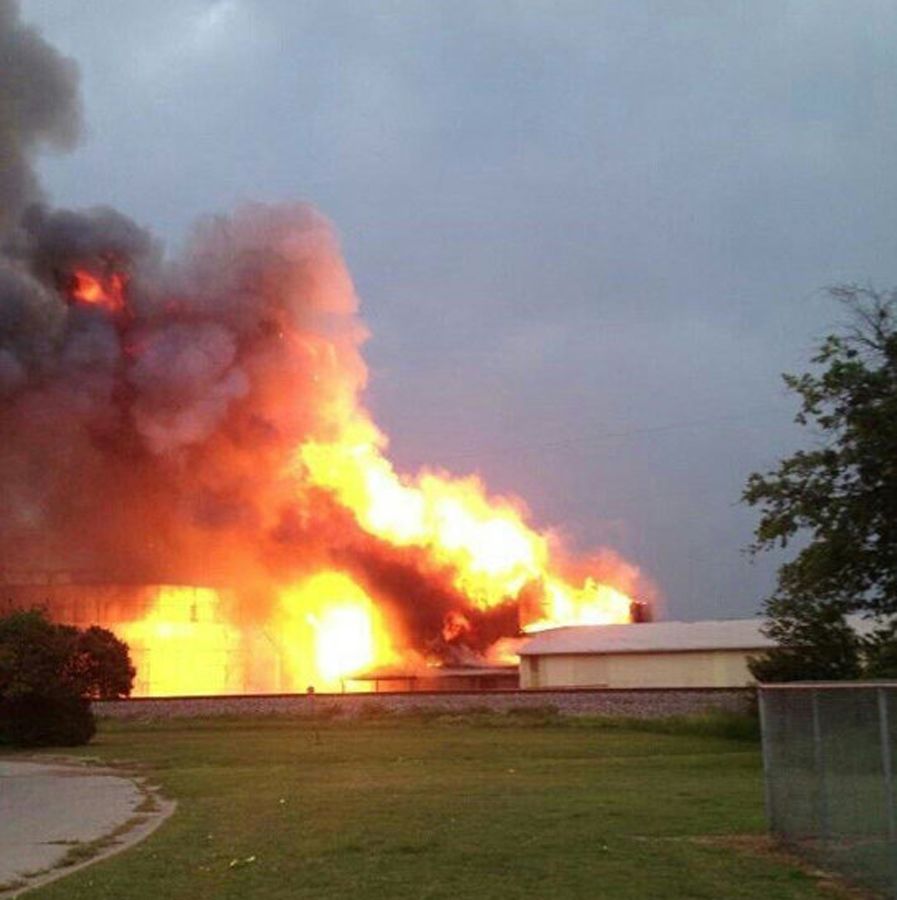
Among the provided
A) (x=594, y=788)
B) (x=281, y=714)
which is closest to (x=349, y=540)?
(x=281, y=714)

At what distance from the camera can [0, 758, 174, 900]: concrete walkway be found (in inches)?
565

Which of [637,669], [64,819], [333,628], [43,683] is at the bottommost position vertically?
[64,819]

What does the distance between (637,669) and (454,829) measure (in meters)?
46.3

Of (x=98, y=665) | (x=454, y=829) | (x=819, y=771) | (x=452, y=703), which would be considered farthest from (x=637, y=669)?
(x=819, y=771)

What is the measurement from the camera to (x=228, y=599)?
71.9 meters

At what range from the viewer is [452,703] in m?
50.3

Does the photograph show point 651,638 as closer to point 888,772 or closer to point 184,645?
point 184,645

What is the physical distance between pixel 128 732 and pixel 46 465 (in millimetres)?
18549

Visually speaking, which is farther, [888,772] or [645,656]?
[645,656]

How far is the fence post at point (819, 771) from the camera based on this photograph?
1368 cm

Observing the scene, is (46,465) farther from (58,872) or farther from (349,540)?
(58,872)

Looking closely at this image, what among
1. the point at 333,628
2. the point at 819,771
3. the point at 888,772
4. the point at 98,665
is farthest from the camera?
the point at 333,628

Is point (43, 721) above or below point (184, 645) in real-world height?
below

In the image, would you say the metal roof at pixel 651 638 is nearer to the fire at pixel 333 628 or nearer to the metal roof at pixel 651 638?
the metal roof at pixel 651 638
